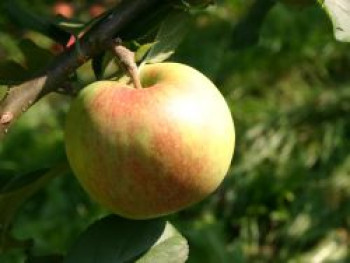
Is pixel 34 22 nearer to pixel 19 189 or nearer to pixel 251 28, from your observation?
pixel 19 189

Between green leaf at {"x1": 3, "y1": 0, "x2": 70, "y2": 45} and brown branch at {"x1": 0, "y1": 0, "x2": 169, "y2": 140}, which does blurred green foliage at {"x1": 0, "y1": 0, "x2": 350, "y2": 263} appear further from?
brown branch at {"x1": 0, "y1": 0, "x2": 169, "y2": 140}

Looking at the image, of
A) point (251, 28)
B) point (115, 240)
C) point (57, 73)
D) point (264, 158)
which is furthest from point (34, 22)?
point (264, 158)

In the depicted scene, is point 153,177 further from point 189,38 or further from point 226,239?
point 189,38

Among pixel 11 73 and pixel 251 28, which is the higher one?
pixel 11 73

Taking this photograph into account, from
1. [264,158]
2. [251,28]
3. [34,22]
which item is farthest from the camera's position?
[264,158]

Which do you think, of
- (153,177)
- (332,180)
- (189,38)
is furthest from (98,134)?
(189,38)

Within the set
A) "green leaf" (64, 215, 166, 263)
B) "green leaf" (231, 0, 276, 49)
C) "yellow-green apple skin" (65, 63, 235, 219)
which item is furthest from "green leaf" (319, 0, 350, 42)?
"green leaf" (231, 0, 276, 49)
